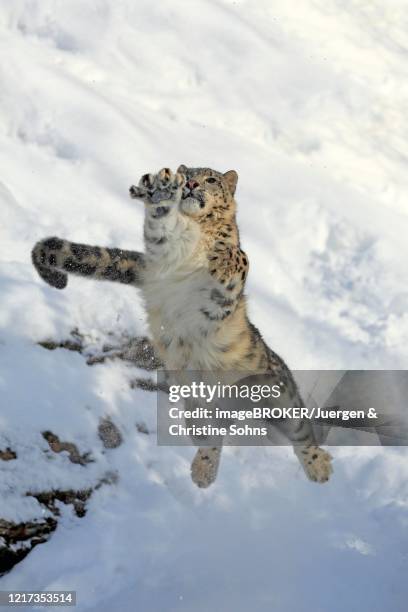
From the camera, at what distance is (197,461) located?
7586 mm

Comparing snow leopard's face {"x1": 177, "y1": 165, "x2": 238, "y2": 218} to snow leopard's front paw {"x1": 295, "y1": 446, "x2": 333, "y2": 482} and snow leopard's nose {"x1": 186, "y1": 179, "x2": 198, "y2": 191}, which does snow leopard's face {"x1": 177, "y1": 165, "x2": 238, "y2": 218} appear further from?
snow leopard's front paw {"x1": 295, "y1": 446, "x2": 333, "y2": 482}

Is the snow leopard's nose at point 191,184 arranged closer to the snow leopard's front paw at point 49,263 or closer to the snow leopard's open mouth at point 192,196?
the snow leopard's open mouth at point 192,196

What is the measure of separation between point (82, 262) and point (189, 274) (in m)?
0.83

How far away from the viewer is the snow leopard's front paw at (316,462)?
313 inches

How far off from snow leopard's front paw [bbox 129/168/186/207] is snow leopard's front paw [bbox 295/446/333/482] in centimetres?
321

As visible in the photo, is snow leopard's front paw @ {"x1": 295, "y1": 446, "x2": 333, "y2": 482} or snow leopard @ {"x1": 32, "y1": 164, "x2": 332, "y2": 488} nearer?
snow leopard @ {"x1": 32, "y1": 164, "x2": 332, "y2": 488}

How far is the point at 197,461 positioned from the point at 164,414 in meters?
0.65

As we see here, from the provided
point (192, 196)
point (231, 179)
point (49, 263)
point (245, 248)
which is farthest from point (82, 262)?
point (245, 248)

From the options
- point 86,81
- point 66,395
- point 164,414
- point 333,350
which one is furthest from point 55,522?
point 86,81

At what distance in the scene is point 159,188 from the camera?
5719 millimetres

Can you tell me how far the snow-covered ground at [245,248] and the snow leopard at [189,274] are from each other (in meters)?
1.21

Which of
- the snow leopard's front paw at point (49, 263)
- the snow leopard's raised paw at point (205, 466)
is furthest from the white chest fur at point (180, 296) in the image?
the snow leopard's raised paw at point (205, 466)

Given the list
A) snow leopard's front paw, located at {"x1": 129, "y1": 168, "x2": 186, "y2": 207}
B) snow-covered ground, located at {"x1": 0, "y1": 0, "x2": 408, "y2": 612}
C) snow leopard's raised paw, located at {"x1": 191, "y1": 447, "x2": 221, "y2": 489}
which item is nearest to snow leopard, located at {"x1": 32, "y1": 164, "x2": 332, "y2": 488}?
snow leopard's front paw, located at {"x1": 129, "y1": 168, "x2": 186, "y2": 207}

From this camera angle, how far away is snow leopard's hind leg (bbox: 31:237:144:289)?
6.26 metres
